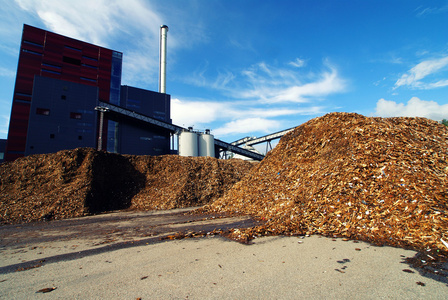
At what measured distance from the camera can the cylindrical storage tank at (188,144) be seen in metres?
36.2

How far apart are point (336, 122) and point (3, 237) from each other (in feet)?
43.9

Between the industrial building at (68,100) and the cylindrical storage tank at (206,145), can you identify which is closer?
the industrial building at (68,100)

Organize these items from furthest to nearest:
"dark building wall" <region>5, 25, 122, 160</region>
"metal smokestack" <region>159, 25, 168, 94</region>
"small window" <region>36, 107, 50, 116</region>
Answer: "metal smokestack" <region>159, 25, 168, 94</region>, "dark building wall" <region>5, 25, 122, 160</region>, "small window" <region>36, 107, 50, 116</region>

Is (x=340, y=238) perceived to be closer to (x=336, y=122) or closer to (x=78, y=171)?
(x=336, y=122)

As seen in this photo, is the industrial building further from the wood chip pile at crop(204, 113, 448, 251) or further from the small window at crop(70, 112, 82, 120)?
the wood chip pile at crop(204, 113, 448, 251)

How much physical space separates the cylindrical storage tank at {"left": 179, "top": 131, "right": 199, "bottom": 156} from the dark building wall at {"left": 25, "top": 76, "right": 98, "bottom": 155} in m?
14.5

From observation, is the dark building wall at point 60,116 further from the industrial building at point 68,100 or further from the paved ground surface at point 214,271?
the paved ground surface at point 214,271

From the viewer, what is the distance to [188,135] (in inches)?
1448

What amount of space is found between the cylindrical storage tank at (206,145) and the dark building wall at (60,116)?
58.6 feet

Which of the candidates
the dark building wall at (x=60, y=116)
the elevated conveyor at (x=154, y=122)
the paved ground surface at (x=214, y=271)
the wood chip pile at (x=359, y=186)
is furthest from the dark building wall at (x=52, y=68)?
the paved ground surface at (x=214, y=271)

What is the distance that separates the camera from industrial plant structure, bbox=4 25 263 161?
32.9 metres

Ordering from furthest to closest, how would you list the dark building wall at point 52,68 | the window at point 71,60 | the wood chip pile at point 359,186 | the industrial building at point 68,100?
the window at point 71,60, the dark building wall at point 52,68, the industrial building at point 68,100, the wood chip pile at point 359,186

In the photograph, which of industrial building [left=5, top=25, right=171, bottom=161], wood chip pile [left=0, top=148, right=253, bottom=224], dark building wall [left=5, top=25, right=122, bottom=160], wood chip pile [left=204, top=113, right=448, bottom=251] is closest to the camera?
wood chip pile [left=204, top=113, right=448, bottom=251]

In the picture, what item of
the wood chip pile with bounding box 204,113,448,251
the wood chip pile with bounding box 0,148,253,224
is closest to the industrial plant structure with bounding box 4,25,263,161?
the wood chip pile with bounding box 0,148,253,224
